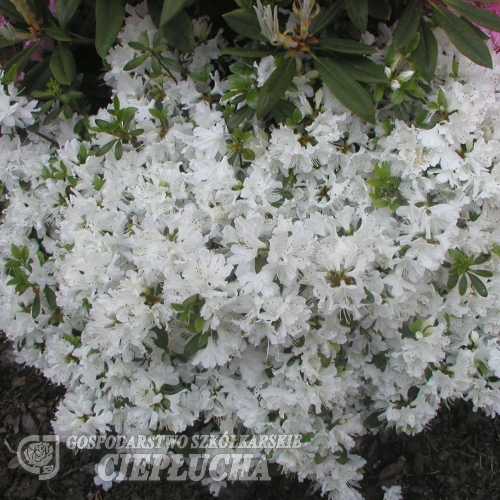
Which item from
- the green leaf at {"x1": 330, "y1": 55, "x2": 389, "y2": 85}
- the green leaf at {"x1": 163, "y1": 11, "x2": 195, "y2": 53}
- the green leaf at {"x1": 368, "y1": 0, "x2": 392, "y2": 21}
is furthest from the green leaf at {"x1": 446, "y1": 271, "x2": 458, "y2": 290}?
the green leaf at {"x1": 163, "y1": 11, "x2": 195, "y2": 53}

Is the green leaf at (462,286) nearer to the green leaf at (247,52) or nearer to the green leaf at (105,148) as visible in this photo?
the green leaf at (247,52)

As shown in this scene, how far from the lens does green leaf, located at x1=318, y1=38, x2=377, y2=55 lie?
1.82 metres

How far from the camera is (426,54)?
1.89m

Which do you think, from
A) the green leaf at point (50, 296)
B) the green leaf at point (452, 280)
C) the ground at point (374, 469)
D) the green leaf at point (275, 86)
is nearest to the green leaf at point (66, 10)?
the green leaf at point (275, 86)

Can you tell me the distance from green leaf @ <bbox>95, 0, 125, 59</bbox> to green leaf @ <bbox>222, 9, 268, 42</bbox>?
0.38 meters

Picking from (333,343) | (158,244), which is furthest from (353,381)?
(158,244)

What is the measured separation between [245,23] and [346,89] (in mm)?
401

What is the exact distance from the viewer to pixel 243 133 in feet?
6.03

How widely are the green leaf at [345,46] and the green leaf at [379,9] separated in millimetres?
144

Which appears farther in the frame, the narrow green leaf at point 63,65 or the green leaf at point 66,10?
the narrow green leaf at point 63,65

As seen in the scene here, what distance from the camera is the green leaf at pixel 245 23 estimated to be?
5.95ft

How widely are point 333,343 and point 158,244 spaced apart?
65cm

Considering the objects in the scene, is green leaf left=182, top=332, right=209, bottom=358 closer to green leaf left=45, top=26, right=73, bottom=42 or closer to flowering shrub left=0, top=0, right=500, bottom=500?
flowering shrub left=0, top=0, right=500, bottom=500

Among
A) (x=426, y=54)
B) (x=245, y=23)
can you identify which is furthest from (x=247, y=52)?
(x=426, y=54)
